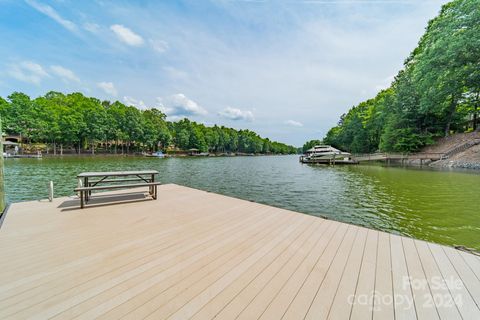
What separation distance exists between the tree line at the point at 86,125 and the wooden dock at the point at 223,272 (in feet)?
157

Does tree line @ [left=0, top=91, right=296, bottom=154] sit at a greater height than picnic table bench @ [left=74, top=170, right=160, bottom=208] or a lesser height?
greater

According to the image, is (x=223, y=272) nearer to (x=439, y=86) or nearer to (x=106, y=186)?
(x=106, y=186)

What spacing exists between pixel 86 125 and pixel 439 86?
189 feet

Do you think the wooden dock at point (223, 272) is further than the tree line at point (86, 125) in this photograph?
No

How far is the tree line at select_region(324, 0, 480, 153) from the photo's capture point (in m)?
19.8

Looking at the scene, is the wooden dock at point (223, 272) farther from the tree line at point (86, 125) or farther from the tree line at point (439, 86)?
the tree line at point (86, 125)

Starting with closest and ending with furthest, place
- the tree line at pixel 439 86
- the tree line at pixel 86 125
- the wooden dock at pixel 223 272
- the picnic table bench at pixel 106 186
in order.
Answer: the wooden dock at pixel 223 272 → the picnic table bench at pixel 106 186 → the tree line at pixel 439 86 → the tree line at pixel 86 125

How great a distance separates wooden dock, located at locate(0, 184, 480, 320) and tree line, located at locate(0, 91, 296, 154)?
47832 mm

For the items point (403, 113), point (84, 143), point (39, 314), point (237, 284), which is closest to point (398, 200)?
point (237, 284)

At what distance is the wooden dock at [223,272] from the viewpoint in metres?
1.77

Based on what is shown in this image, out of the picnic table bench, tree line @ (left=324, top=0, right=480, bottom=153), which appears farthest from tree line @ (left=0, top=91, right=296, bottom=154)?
tree line @ (left=324, top=0, right=480, bottom=153)

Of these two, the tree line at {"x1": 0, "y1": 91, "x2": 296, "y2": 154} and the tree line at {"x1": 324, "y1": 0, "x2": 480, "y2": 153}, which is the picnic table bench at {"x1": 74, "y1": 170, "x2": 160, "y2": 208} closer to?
the tree line at {"x1": 324, "y1": 0, "x2": 480, "y2": 153}

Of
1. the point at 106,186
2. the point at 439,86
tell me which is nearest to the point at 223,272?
the point at 106,186

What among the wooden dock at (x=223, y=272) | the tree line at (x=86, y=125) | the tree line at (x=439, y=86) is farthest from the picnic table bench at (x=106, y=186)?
the tree line at (x=86, y=125)
